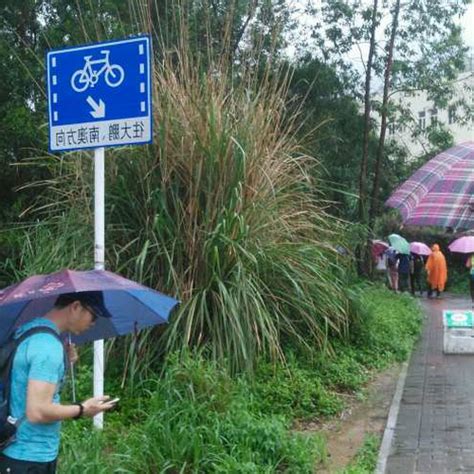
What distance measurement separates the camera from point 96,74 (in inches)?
197

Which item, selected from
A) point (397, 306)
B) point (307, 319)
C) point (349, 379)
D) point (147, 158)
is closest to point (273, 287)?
point (307, 319)

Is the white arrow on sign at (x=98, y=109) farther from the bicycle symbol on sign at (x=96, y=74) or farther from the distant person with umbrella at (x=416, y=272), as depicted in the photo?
the distant person with umbrella at (x=416, y=272)

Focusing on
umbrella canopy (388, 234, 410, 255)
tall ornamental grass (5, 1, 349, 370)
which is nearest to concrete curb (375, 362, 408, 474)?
tall ornamental grass (5, 1, 349, 370)

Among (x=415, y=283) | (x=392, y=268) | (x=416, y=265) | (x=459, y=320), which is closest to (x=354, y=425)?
(x=459, y=320)

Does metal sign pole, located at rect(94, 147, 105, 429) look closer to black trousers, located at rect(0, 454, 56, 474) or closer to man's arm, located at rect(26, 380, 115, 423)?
→ black trousers, located at rect(0, 454, 56, 474)

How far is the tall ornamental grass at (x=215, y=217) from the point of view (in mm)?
6852

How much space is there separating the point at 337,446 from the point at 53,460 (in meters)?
3.29

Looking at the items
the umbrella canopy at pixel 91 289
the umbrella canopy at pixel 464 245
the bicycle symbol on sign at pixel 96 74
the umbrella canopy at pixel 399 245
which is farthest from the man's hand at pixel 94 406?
the umbrella canopy at pixel 399 245

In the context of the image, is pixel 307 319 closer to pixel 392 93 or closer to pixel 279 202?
pixel 279 202

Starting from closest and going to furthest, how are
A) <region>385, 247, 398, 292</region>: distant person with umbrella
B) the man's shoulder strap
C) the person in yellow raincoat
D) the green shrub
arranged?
the man's shoulder strap < the green shrub < the person in yellow raincoat < <region>385, 247, 398, 292</region>: distant person with umbrella

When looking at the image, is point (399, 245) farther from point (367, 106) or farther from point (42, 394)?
point (42, 394)

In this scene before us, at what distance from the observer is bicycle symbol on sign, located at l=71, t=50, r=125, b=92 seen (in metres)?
4.96

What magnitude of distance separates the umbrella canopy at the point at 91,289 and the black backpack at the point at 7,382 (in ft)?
0.53

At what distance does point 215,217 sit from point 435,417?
110 inches
